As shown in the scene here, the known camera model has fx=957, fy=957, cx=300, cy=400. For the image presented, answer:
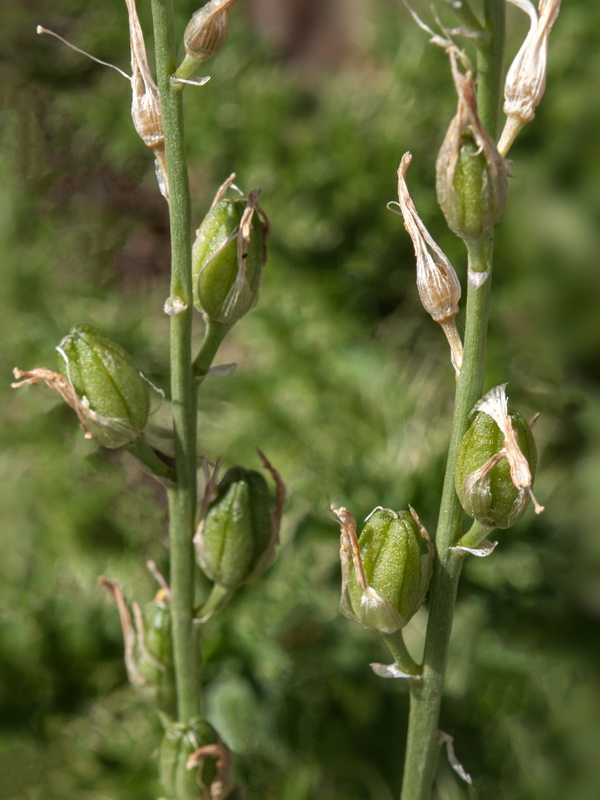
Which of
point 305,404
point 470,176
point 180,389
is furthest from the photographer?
point 305,404

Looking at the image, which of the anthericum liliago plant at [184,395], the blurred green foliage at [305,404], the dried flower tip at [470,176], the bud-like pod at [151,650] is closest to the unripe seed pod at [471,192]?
the dried flower tip at [470,176]

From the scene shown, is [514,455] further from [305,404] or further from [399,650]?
[305,404]

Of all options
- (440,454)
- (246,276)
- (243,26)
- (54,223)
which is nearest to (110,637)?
(440,454)

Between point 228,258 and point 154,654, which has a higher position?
point 228,258

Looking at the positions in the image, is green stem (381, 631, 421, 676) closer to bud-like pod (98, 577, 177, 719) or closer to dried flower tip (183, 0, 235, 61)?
bud-like pod (98, 577, 177, 719)

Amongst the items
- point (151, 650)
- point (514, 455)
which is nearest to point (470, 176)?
point (514, 455)

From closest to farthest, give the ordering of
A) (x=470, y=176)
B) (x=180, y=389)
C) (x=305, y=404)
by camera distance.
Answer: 1. (x=470, y=176)
2. (x=180, y=389)
3. (x=305, y=404)

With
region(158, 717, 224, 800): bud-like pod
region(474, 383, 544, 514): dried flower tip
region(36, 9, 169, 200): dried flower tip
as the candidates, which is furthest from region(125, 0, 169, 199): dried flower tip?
region(158, 717, 224, 800): bud-like pod

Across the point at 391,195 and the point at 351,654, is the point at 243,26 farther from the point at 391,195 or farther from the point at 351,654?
the point at 351,654
